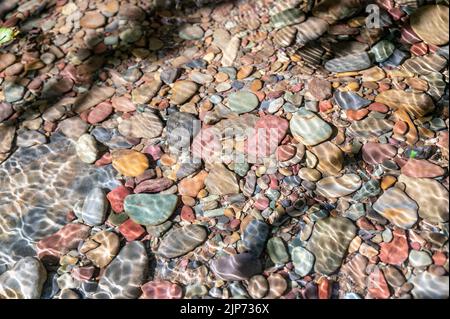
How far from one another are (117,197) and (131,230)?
0.30 m

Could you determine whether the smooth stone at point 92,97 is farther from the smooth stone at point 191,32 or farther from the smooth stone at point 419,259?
the smooth stone at point 419,259

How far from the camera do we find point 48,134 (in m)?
3.66

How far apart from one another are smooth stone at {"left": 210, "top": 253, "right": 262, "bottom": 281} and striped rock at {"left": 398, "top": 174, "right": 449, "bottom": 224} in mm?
1115

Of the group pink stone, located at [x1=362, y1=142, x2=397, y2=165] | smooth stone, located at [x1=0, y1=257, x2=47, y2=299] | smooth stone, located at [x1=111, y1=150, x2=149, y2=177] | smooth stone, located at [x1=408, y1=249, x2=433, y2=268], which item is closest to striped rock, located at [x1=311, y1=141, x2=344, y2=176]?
pink stone, located at [x1=362, y1=142, x2=397, y2=165]

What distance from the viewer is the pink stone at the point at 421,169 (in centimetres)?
294

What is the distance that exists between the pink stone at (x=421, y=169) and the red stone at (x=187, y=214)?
58.5 inches

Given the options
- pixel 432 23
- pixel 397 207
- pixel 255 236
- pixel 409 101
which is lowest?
pixel 255 236

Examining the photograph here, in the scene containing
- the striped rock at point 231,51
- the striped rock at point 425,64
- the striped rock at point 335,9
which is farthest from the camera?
the striped rock at point 335,9

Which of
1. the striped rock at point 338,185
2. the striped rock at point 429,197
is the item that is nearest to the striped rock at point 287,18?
the striped rock at point 338,185

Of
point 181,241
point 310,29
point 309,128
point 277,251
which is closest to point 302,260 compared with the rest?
point 277,251

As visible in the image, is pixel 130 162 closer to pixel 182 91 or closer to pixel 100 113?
pixel 100 113

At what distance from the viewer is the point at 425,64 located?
11.7 feet

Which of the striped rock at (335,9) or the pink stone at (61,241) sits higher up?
the striped rock at (335,9)
